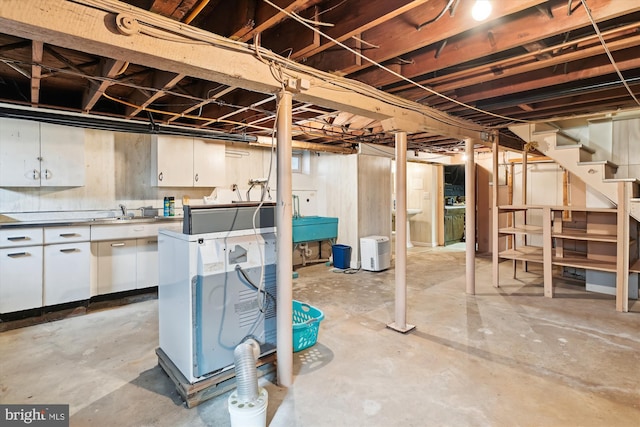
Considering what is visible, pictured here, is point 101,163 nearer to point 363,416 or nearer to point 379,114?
point 379,114

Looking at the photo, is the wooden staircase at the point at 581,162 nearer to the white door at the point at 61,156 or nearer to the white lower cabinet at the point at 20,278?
the white door at the point at 61,156

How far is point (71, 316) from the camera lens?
3242 millimetres

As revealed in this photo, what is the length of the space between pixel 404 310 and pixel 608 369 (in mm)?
1420

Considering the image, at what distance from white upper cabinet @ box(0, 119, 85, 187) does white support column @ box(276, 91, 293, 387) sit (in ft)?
9.51

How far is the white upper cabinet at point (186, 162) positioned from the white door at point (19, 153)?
1.14 metres

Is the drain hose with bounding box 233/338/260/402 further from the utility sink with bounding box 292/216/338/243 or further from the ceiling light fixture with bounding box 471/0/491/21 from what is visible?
the utility sink with bounding box 292/216/338/243

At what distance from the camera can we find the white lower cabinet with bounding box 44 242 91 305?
3.17 m

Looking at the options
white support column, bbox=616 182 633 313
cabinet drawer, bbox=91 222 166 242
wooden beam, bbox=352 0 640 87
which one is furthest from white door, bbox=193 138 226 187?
white support column, bbox=616 182 633 313

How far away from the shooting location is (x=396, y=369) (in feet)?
7.32

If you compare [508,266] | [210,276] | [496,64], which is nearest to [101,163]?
[210,276]

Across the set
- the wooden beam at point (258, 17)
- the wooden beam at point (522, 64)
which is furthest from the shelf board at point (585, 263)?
the wooden beam at point (258, 17)

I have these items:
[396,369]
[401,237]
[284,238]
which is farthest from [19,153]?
[396,369]

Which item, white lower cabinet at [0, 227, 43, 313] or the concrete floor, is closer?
the concrete floor

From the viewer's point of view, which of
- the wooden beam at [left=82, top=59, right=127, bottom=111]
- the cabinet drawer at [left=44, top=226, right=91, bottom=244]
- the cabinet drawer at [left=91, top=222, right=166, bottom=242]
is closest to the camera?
the wooden beam at [left=82, top=59, right=127, bottom=111]
